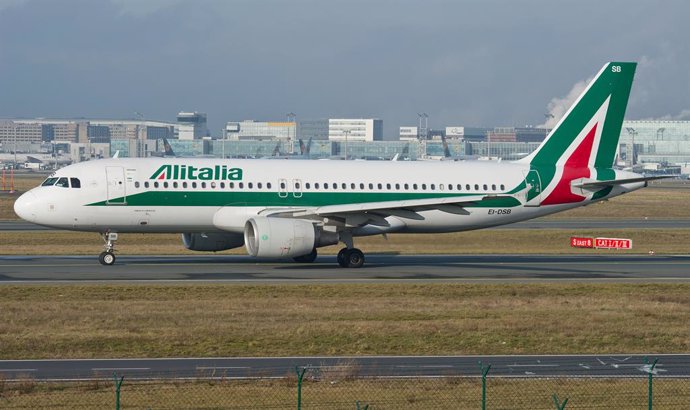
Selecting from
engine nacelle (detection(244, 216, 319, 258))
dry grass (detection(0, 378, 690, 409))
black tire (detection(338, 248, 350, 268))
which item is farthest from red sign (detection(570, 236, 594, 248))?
dry grass (detection(0, 378, 690, 409))

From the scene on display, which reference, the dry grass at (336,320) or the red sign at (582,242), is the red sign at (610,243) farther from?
the dry grass at (336,320)

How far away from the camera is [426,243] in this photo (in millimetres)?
59094

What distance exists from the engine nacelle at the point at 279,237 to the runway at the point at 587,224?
2940 centimetres

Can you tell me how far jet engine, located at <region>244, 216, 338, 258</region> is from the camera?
140 ft

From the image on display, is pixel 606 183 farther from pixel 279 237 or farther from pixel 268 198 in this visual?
pixel 279 237

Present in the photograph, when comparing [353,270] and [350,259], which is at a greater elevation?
[350,259]

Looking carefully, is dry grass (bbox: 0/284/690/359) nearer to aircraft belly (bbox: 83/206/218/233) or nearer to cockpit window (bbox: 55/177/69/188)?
aircraft belly (bbox: 83/206/218/233)

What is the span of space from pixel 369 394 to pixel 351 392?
0.36m

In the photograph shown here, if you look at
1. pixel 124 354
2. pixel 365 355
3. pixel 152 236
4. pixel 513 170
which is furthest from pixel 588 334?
pixel 152 236

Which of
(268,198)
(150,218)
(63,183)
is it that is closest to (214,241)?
(268,198)

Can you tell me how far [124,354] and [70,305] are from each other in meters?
7.52

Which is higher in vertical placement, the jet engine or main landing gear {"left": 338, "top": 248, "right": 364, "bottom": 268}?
the jet engine

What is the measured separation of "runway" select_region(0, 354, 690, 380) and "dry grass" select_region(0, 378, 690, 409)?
109 cm

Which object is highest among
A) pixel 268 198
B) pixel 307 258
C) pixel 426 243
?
pixel 268 198
